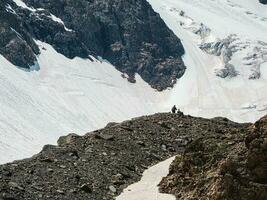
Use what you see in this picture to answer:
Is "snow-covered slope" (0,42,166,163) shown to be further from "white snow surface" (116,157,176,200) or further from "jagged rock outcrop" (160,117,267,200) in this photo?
"jagged rock outcrop" (160,117,267,200)

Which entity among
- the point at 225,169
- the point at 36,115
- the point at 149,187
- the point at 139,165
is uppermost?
the point at 225,169

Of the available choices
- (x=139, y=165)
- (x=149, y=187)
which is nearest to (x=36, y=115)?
(x=139, y=165)

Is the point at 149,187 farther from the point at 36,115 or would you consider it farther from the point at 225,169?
the point at 36,115

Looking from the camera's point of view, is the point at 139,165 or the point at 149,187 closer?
the point at 149,187

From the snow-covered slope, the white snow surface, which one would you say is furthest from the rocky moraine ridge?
the snow-covered slope

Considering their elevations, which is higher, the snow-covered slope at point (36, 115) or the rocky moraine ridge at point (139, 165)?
the rocky moraine ridge at point (139, 165)

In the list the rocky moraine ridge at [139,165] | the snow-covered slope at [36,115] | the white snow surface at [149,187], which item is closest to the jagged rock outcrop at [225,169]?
the rocky moraine ridge at [139,165]

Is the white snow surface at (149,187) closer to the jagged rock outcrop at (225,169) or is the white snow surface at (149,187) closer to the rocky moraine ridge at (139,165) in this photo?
the rocky moraine ridge at (139,165)
